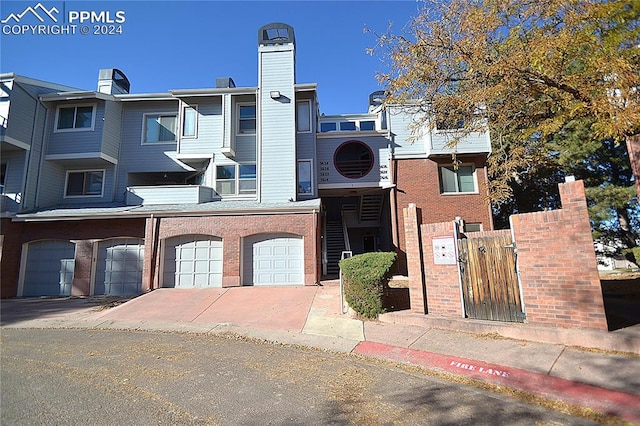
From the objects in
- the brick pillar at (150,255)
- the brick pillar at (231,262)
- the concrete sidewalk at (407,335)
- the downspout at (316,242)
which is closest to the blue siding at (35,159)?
the concrete sidewalk at (407,335)

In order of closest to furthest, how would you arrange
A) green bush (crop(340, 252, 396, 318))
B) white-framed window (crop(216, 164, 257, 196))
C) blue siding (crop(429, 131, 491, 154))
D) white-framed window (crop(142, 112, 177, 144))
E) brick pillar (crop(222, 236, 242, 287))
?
1. green bush (crop(340, 252, 396, 318))
2. brick pillar (crop(222, 236, 242, 287))
3. blue siding (crop(429, 131, 491, 154))
4. white-framed window (crop(216, 164, 257, 196))
5. white-framed window (crop(142, 112, 177, 144))

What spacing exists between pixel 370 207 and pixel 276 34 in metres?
11.0

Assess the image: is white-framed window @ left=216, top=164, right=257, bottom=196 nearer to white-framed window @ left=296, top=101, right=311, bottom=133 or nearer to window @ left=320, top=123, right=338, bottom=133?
white-framed window @ left=296, top=101, right=311, bottom=133

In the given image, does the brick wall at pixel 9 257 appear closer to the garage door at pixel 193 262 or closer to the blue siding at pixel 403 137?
the garage door at pixel 193 262

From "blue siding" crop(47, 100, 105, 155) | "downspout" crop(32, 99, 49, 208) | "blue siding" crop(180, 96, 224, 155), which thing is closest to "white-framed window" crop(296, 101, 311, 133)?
"blue siding" crop(180, 96, 224, 155)

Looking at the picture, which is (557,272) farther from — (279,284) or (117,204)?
(117,204)

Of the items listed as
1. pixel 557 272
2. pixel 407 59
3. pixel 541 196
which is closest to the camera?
pixel 557 272

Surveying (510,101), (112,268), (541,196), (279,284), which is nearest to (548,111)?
(510,101)

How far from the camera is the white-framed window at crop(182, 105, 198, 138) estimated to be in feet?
55.1

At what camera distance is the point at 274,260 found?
45.0 feet

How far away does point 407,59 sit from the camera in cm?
814

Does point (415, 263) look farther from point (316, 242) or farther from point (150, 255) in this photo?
point (150, 255)

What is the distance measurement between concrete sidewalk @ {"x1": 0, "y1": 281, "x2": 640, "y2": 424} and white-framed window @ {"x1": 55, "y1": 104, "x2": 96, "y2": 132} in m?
8.98

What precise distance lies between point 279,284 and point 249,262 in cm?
160
